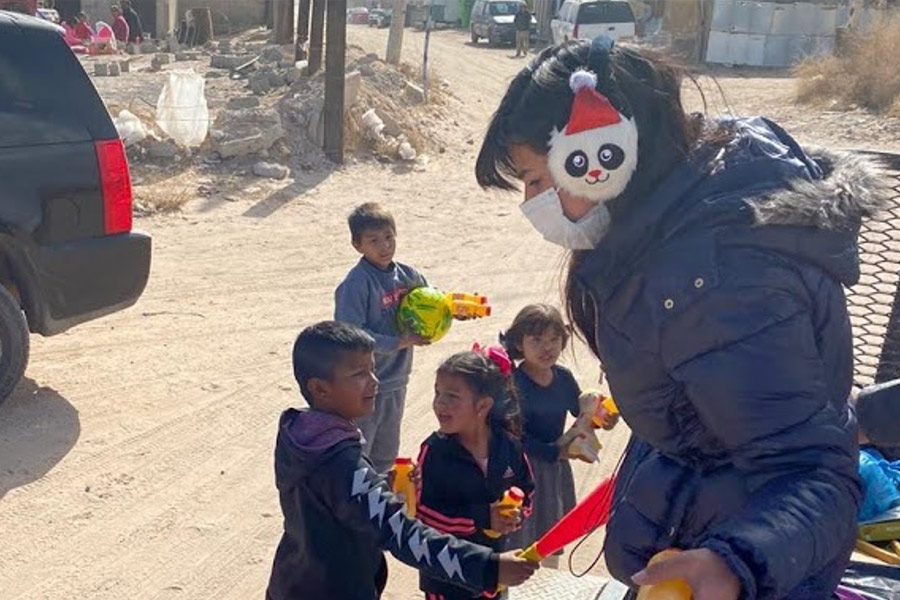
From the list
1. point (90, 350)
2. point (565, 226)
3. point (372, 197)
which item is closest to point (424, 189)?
point (372, 197)

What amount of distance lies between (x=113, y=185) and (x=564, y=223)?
15.5ft

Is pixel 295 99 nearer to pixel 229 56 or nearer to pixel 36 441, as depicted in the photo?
pixel 229 56

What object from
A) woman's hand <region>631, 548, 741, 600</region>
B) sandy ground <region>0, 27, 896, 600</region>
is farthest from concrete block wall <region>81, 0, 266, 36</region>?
woman's hand <region>631, 548, 741, 600</region>

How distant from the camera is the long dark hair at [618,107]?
6.77 feet

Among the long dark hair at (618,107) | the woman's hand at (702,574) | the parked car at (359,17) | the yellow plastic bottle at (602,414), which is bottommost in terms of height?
the parked car at (359,17)

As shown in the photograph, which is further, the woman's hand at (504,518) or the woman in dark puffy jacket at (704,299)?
the woman's hand at (504,518)

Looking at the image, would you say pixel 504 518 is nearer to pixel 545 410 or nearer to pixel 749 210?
pixel 545 410

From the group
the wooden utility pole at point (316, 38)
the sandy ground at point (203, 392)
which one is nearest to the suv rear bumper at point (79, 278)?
the sandy ground at point (203, 392)

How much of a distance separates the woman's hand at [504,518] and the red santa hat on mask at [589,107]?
6.30 feet

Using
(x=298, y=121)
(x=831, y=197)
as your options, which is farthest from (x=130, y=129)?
(x=831, y=197)

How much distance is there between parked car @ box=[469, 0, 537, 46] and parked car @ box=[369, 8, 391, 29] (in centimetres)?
403

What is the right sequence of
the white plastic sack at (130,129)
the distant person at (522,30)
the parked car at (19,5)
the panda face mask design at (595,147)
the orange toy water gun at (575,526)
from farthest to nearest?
the distant person at (522,30), the parked car at (19,5), the white plastic sack at (130,129), the orange toy water gun at (575,526), the panda face mask design at (595,147)

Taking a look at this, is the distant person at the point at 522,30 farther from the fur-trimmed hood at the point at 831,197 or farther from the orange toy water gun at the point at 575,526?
the fur-trimmed hood at the point at 831,197

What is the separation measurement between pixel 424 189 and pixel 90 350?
6203 mm
